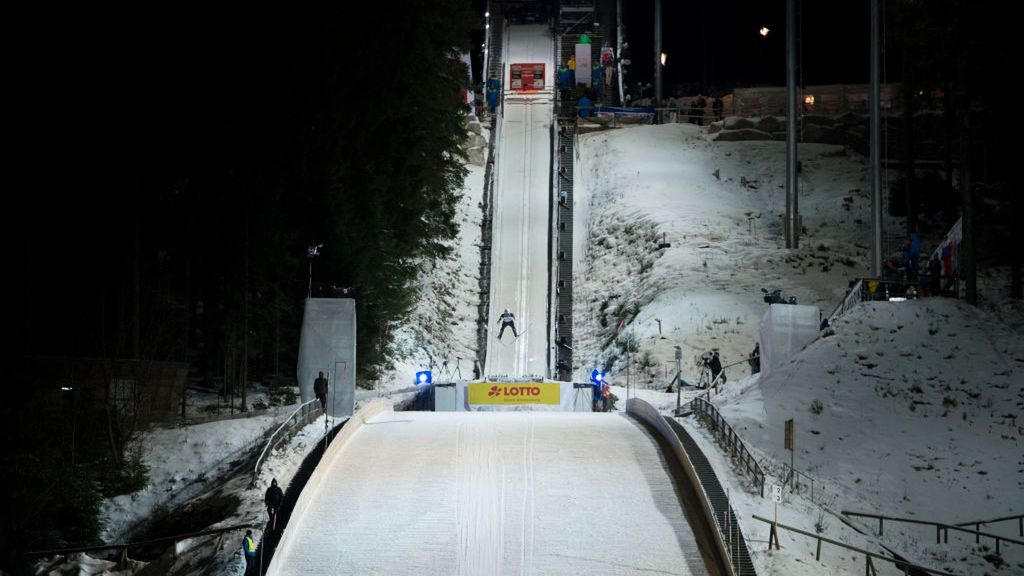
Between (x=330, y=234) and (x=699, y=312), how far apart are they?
12322mm

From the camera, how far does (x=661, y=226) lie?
45.3 metres

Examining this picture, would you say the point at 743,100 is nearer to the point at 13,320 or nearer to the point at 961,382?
the point at 961,382

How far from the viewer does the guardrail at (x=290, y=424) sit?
20.6m

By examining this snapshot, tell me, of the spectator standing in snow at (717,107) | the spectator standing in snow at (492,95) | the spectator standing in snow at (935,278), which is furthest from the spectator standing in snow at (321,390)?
the spectator standing in snow at (717,107)

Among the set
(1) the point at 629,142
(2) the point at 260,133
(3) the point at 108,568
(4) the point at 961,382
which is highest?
(1) the point at 629,142

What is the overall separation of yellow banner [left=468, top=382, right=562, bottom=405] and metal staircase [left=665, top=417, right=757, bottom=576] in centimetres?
902

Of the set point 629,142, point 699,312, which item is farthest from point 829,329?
point 629,142

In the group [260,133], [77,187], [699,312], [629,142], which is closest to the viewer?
[77,187]

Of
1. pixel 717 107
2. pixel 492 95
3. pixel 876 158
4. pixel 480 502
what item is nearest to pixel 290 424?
pixel 480 502

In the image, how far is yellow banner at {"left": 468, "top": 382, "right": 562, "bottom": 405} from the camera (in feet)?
96.5

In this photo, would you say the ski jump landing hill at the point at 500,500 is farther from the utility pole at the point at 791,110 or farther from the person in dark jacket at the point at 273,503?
the utility pole at the point at 791,110

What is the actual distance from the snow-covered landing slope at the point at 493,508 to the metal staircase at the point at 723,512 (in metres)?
0.48

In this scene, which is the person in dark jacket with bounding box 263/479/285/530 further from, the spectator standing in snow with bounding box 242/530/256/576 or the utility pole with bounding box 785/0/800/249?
the utility pole with bounding box 785/0/800/249

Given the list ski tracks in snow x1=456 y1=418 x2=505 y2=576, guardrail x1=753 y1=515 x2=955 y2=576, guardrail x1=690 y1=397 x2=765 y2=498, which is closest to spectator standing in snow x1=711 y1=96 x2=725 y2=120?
guardrail x1=690 y1=397 x2=765 y2=498
